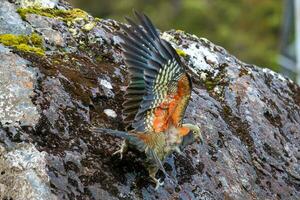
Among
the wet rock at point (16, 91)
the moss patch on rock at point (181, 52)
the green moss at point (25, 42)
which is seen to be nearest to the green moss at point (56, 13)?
the green moss at point (25, 42)

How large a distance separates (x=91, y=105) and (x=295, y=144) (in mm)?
2095

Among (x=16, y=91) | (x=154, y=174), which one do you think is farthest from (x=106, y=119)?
(x=16, y=91)

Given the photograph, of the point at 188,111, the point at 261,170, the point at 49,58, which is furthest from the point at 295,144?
the point at 49,58

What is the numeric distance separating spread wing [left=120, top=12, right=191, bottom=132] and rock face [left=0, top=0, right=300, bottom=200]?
27 cm

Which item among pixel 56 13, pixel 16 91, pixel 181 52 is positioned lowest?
pixel 16 91

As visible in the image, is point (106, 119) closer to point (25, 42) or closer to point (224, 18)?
point (25, 42)

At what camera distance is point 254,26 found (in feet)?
94.3

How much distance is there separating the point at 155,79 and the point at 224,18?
72.7ft

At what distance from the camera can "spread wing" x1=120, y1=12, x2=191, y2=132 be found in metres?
5.19

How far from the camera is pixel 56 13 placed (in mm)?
6168

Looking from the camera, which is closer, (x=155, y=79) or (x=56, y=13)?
(x=155, y=79)

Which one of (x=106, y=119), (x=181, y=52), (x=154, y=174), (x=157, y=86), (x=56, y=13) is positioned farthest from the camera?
(x=181, y=52)

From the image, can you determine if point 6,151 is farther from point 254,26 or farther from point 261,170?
point 254,26

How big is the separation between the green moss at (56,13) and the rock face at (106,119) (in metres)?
0.01
